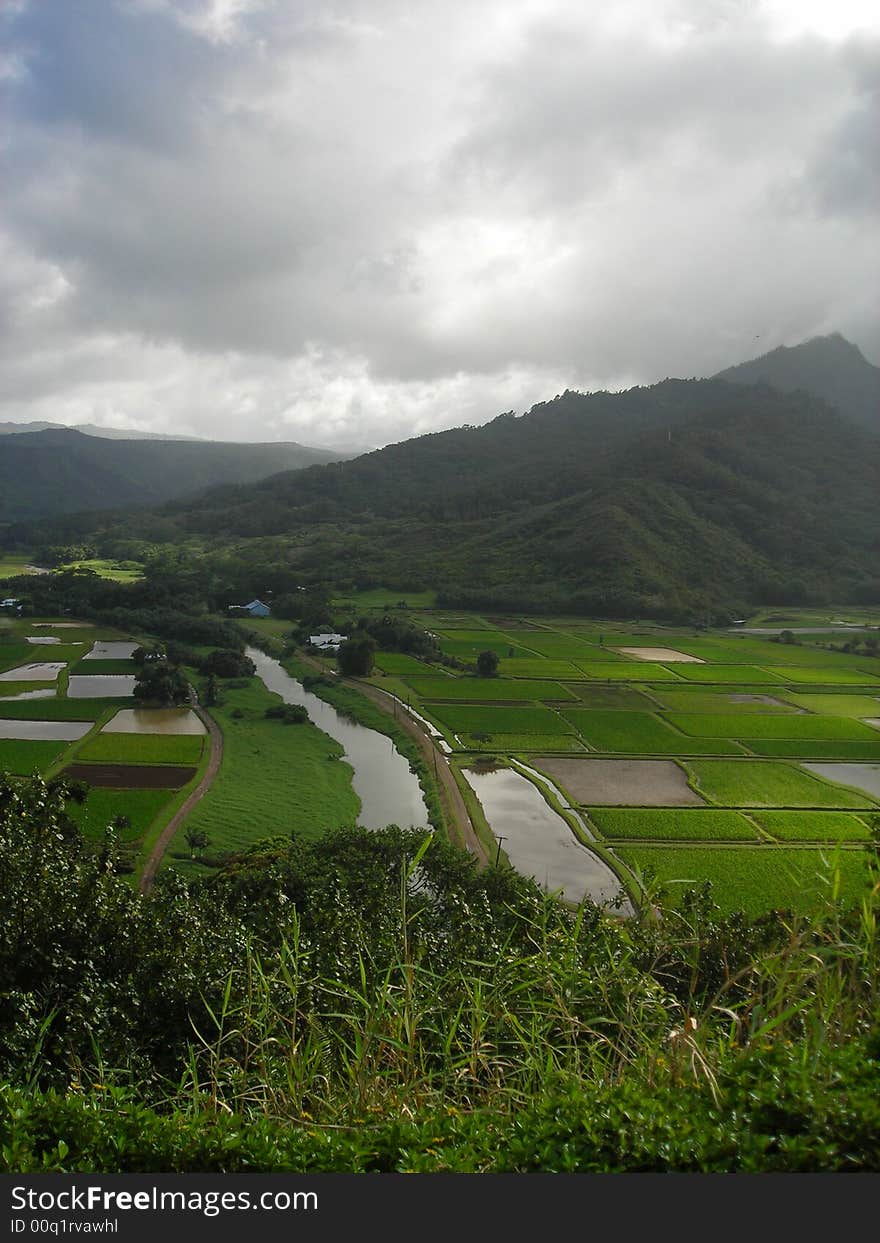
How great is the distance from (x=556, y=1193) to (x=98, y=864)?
10.9 m

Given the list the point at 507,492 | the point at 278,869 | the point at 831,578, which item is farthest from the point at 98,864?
the point at 507,492

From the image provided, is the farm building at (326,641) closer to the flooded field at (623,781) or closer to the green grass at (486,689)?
the green grass at (486,689)

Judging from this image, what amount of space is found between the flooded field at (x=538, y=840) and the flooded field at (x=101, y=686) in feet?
96.1

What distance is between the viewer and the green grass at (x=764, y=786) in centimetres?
3650

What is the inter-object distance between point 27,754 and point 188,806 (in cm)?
1235

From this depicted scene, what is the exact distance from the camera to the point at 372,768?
138 ft

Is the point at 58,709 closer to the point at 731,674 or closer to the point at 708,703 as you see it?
the point at 708,703

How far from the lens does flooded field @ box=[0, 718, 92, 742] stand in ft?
142

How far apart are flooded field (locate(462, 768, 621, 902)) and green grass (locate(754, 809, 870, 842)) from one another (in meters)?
9.52

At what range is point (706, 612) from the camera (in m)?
99.6

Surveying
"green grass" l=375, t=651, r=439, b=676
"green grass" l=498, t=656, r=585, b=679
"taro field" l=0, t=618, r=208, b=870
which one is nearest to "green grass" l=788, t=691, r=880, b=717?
"green grass" l=498, t=656, r=585, b=679

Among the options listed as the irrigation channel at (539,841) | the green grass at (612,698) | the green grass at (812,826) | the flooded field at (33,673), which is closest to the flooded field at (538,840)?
the irrigation channel at (539,841)

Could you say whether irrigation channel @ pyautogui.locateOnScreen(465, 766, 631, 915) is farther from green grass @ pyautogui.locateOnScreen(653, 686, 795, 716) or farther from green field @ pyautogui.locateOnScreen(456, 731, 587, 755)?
green grass @ pyautogui.locateOnScreen(653, 686, 795, 716)

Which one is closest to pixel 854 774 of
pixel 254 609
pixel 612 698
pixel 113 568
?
pixel 612 698
